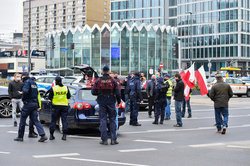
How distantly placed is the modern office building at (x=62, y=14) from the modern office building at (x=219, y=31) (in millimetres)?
43684

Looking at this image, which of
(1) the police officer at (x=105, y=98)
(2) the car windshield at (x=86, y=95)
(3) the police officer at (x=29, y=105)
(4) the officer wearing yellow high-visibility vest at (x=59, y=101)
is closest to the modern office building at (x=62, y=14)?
(2) the car windshield at (x=86, y=95)

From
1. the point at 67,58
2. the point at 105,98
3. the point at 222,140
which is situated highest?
the point at 67,58

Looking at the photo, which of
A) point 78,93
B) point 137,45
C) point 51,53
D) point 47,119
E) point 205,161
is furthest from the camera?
point 51,53

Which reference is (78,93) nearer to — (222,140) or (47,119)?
(47,119)

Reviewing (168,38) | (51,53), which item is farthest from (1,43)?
(168,38)

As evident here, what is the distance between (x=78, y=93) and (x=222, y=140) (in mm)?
4050

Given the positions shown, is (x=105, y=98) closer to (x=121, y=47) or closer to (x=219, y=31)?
(x=121, y=47)

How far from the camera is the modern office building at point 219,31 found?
82.1 m

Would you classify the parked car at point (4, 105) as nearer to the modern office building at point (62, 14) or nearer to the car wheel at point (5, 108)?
the car wheel at point (5, 108)

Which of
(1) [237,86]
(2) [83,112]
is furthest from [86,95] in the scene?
(1) [237,86]

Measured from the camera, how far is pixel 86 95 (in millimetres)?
10664

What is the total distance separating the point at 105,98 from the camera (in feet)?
30.2

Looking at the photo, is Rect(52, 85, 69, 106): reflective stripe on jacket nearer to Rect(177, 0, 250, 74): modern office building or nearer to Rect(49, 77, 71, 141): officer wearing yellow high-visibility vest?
Rect(49, 77, 71, 141): officer wearing yellow high-visibility vest

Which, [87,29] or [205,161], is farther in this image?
[87,29]
